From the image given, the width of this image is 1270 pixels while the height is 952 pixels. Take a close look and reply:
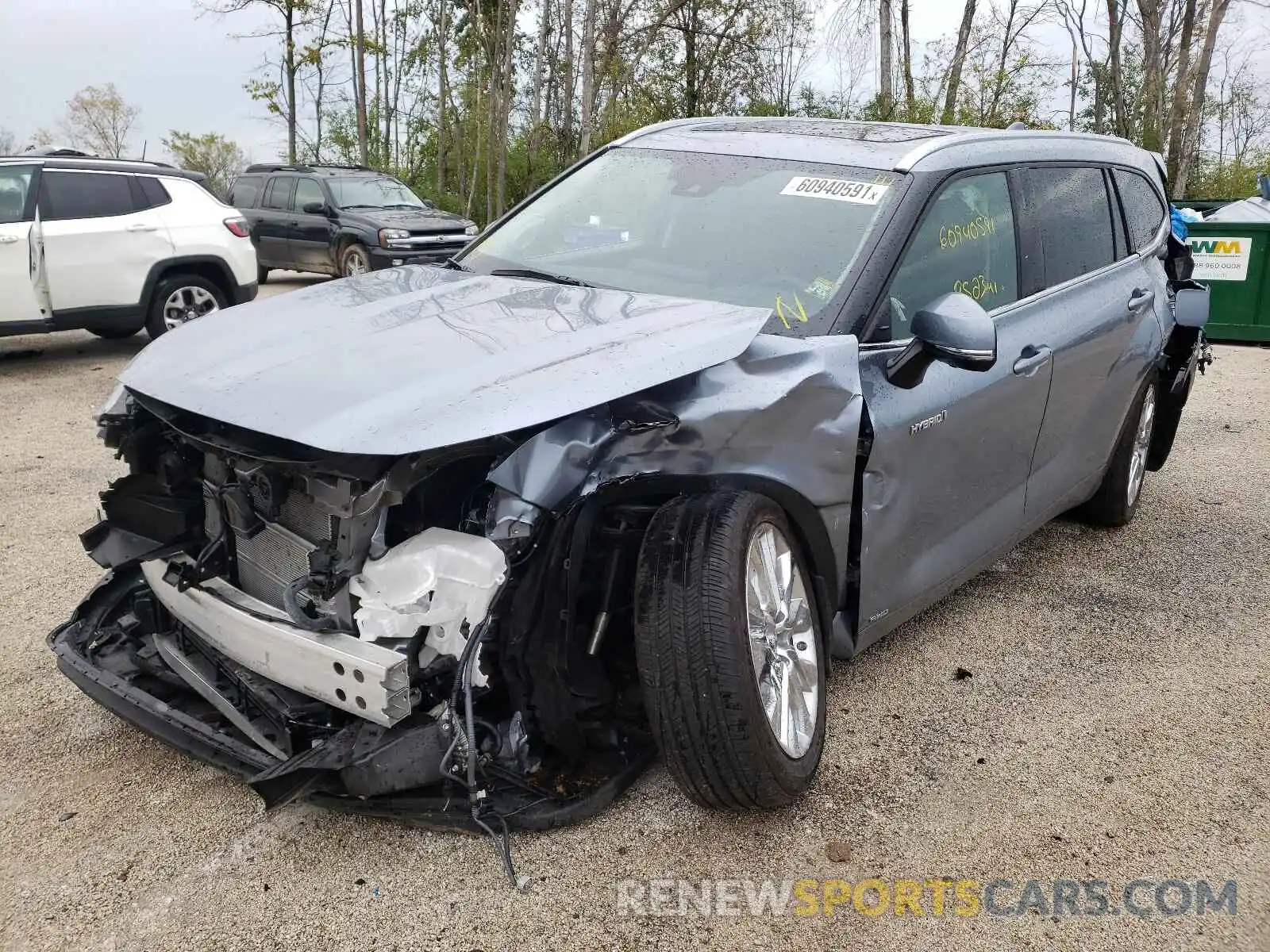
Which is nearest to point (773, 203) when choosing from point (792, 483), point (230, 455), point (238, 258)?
point (792, 483)

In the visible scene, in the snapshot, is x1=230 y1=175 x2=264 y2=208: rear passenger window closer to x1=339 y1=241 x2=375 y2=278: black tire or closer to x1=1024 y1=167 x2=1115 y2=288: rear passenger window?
x1=339 y1=241 x2=375 y2=278: black tire

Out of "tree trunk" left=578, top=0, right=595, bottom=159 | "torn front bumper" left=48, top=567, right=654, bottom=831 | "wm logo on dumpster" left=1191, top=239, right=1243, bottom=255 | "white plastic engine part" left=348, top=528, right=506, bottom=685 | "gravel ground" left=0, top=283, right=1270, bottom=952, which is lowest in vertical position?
"gravel ground" left=0, top=283, right=1270, bottom=952

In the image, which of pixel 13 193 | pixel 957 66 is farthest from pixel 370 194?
pixel 957 66

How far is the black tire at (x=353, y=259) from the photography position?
14.2 metres

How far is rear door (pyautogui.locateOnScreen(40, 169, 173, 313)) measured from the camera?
8.89 m

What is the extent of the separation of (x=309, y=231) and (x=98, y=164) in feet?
18.5

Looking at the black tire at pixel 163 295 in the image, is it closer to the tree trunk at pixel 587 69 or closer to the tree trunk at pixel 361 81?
the tree trunk at pixel 587 69

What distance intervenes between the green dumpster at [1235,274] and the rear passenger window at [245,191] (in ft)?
41.7

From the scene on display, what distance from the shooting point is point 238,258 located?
995 centimetres

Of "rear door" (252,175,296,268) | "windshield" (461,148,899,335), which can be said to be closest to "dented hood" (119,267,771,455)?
"windshield" (461,148,899,335)

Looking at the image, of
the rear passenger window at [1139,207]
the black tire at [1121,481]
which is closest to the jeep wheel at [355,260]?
the rear passenger window at [1139,207]

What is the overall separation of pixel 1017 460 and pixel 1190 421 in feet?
15.7

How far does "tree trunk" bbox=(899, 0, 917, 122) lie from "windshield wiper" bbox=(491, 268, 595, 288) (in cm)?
1421

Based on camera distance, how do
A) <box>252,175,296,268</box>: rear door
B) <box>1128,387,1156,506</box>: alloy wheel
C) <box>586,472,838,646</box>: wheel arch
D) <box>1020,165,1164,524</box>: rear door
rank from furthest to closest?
<box>252,175,296,268</box>: rear door
<box>1128,387,1156,506</box>: alloy wheel
<box>1020,165,1164,524</box>: rear door
<box>586,472,838,646</box>: wheel arch
